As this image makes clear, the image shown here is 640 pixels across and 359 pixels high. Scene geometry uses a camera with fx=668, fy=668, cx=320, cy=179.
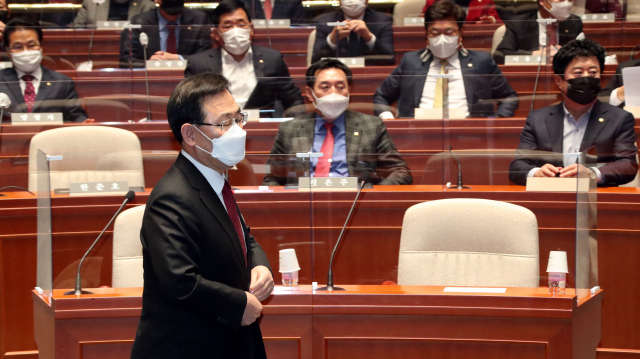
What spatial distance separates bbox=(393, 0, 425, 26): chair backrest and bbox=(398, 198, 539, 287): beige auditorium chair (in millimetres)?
3021

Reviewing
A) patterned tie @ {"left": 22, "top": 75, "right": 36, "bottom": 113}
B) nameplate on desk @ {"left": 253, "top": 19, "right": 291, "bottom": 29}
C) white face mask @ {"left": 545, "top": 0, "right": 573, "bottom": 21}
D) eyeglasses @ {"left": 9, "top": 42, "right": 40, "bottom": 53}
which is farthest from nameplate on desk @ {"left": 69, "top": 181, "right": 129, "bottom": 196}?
white face mask @ {"left": 545, "top": 0, "right": 573, "bottom": 21}

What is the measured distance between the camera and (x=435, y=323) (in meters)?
1.82

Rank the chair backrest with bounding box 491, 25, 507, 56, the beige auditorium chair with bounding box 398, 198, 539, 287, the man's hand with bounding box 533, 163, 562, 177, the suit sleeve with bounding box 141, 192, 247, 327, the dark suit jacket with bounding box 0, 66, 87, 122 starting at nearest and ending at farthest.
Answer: the suit sleeve with bounding box 141, 192, 247, 327
the beige auditorium chair with bounding box 398, 198, 539, 287
the man's hand with bounding box 533, 163, 562, 177
the dark suit jacket with bounding box 0, 66, 87, 122
the chair backrest with bounding box 491, 25, 507, 56

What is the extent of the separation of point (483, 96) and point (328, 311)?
77.0 inches

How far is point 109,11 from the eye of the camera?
5.07 metres

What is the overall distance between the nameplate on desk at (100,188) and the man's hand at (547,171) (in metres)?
1.38

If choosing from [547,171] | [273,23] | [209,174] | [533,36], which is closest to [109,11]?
[273,23]

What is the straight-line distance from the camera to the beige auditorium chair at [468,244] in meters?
2.03

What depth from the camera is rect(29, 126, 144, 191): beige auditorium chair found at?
224 cm

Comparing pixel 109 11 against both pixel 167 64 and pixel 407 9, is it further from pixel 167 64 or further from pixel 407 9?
pixel 407 9

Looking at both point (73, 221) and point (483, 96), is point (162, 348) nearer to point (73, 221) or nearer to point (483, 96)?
point (73, 221)

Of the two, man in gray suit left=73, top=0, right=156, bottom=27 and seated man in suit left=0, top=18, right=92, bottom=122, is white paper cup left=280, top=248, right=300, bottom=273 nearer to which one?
seated man in suit left=0, top=18, right=92, bottom=122

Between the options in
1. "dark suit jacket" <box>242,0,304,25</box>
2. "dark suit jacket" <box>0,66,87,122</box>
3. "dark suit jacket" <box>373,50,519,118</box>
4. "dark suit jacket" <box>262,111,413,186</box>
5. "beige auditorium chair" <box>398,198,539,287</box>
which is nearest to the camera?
"beige auditorium chair" <box>398,198,539,287</box>

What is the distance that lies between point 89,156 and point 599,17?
3.73 m
